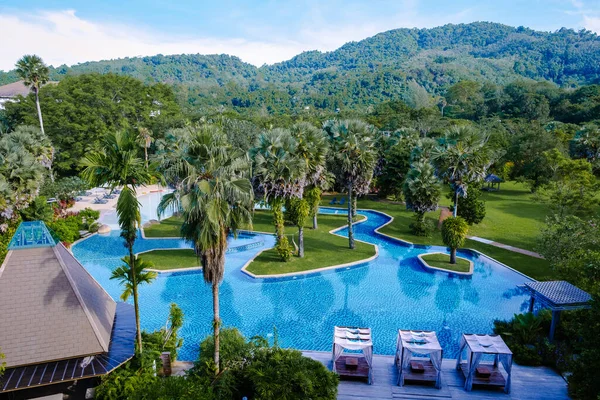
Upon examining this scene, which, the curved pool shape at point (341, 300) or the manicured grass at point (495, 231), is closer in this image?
the curved pool shape at point (341, 300)

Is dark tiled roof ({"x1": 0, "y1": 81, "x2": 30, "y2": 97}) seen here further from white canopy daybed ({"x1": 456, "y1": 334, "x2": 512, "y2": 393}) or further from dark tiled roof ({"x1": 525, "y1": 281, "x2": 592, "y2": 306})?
dark tiled roof ({"x1": 525, "y1": 281, "x2": 592, "y2": 306})

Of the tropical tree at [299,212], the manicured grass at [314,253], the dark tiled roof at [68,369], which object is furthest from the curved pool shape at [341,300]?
the dark tiled roof at [68,369]

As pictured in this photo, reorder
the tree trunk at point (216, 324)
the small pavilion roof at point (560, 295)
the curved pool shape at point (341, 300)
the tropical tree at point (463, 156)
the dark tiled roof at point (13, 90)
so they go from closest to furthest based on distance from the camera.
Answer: the tree trunk at point (216, 324)
the small pavilion roof at point (560, 295)
the curved pool shape at point (341, 300)
the tropical tree at point (463, 156)
the dark tiled roof at point (13, 90)

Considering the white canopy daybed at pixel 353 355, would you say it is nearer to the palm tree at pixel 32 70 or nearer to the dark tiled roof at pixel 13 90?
the palm tree at pixel 32 70

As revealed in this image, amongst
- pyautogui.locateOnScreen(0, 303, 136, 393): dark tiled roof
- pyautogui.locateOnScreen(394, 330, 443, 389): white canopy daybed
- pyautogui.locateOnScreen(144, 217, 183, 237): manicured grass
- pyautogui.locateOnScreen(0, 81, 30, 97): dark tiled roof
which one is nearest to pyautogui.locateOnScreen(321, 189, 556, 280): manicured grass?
pyautogui.locateOnScreen(394, 330, 443, 389): white canopy daybed

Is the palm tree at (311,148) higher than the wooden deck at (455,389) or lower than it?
higher

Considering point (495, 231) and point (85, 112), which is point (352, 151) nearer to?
point (495, 231)

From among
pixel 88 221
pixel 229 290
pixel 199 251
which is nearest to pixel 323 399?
pixel 199 251

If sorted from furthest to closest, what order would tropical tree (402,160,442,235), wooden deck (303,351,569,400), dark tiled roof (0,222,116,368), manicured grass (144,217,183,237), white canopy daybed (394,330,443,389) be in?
1. manicured grass (144,217,183,237)
2. tropical tree (402,160,442,235)
3. white canopy daybed (394,330,443,389)
4. wooden deck (303,351,569,400)
5. dark tiled roof (0,222,116,368)
